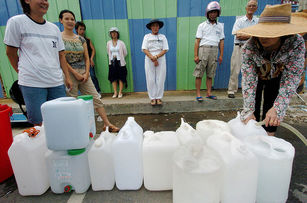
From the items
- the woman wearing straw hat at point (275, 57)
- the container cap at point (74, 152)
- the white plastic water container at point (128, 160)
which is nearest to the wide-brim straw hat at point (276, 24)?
the woman wearing straw hat at point (275, 57)

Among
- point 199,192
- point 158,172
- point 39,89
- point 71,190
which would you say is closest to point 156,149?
point 158,172

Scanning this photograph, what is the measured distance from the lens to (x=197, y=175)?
1115 mm

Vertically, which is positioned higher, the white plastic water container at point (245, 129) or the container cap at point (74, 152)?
the white plastic water container at point (245, 129)

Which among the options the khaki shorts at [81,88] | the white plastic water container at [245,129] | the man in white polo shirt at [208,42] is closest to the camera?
the white plastic water container at [245,129]

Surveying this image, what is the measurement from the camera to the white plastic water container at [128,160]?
142cm

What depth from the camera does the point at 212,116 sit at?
3.57m

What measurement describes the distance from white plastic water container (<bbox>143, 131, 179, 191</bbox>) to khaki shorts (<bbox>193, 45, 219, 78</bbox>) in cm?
265

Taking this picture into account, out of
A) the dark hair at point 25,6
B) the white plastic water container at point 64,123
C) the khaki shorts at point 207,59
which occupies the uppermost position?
the dark hair at point 25,6

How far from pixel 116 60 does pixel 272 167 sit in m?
3.82

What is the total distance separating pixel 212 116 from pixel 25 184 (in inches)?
126

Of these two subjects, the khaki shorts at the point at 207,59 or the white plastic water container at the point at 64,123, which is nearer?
the white plastic water container at the point at 64,123

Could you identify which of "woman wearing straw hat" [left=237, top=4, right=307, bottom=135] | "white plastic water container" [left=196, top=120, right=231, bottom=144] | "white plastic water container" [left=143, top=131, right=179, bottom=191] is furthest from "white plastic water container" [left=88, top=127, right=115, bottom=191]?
"woman wearing straw hat" [left=237, top=4, right=307, bottom=135]

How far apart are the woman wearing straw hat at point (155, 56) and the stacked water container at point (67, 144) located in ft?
7.80

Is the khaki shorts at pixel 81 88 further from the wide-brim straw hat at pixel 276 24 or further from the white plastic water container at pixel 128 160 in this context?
the wide-brim straw hat at pixel 276 24
